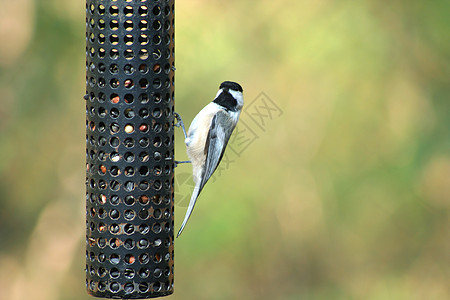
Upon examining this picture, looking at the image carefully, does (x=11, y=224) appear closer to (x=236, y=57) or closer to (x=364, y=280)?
(x=236, y=57)

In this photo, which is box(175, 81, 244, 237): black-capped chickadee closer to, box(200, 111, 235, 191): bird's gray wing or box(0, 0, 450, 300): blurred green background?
box(200, 111, 235, 191): bird's gray wing

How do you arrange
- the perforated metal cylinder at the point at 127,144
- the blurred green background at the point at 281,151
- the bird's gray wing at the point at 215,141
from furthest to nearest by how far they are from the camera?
the blurred green background at the point at 281,151 < the bird's gray wing at the point at 215,141 < the perforated metal cylinder at the point at 127,144

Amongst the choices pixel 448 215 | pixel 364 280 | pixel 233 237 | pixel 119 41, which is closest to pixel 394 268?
pixel 364 280

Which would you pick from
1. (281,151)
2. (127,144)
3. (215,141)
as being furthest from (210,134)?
(281,151)

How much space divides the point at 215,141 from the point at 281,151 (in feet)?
10.0

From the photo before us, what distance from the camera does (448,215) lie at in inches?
320

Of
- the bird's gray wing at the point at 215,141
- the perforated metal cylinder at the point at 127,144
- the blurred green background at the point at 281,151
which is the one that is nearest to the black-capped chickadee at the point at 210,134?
the bird's gray wing at the point at 215,141

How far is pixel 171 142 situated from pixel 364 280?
499 centimetres

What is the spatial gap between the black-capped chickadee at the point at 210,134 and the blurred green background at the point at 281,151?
205cm

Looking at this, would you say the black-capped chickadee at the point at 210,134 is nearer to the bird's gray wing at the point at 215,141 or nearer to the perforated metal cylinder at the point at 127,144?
the bird's gray wing at the point at 215,141

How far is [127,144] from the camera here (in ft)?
12.8

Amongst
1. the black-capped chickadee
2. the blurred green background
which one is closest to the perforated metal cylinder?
the black-capped chickadee

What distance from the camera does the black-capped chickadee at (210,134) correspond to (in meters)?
4.77

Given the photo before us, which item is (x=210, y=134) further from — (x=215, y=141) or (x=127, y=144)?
(x=127, y=144)
